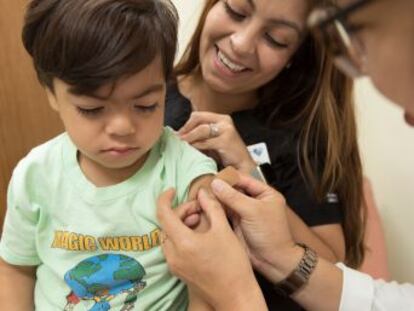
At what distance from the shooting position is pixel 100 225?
0.98 meters

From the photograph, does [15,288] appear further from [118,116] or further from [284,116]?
[284,116]

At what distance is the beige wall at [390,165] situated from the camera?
202cm

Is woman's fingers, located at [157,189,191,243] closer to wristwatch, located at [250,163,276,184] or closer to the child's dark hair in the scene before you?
the child's dark hair

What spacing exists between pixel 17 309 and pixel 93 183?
13.6 inches

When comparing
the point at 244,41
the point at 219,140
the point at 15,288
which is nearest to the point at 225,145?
the point at 219,140

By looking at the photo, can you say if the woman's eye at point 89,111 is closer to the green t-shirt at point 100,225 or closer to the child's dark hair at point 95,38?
the child's dark hair at point 95,38

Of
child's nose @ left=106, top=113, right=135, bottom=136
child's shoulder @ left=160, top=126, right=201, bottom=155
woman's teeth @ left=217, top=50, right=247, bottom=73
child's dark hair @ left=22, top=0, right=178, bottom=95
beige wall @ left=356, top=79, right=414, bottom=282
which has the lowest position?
beige wall @ left=356, top=79, right=414, bottom=282

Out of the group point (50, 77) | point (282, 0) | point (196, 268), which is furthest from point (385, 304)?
point (50, 77)

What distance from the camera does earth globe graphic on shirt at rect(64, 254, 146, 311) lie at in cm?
98

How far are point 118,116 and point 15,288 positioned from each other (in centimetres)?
51

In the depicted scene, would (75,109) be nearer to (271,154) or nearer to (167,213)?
(167,213)

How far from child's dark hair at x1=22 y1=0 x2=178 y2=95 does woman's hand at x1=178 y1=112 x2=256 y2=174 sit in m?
0.32

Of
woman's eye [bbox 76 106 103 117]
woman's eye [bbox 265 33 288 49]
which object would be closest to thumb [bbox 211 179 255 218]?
woman's eye [bbox 76 106 103 117]

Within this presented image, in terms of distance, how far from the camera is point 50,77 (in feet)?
2.92
